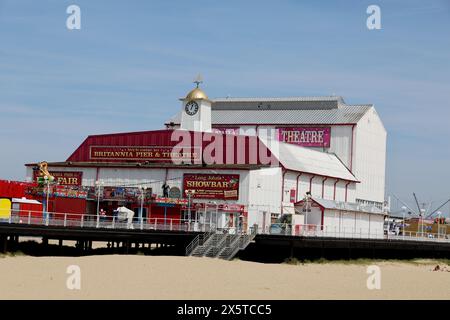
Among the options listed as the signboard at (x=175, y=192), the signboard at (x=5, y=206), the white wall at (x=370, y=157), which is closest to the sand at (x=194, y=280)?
the signboard at (x=5, y=206)

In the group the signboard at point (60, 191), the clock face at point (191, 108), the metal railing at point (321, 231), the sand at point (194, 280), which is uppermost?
the clock face at point (191, 108)

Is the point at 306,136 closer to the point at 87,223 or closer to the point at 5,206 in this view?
the point at 5,206

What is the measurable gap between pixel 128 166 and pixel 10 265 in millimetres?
30066

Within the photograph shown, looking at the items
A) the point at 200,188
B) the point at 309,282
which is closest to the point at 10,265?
the point at 309,282

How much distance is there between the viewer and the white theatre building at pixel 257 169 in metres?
75.9

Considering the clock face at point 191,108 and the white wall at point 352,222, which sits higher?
the clock face at point 191,108

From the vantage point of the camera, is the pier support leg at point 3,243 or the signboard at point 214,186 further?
the signboard at point 214,186

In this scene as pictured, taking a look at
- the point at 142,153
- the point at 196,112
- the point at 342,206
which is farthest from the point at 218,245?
the point at 196,112

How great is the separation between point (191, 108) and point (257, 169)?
1641cm

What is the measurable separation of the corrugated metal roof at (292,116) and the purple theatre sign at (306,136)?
878 millimetres

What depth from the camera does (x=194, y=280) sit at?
164 ft

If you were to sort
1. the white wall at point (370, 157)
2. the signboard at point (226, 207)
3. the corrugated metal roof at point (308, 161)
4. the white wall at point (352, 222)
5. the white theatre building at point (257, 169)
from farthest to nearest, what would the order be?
the white wall at point (370, 157) → the corrugated metal roof at point (308, 161) → the white wall at point (352, 222) → the white theatre building at point (257, 169) → the signboard at point (226, 207)

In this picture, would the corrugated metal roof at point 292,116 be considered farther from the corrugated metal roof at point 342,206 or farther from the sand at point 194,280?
the sand at point 194,280
